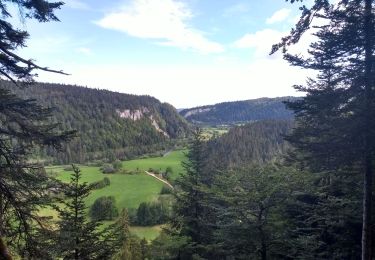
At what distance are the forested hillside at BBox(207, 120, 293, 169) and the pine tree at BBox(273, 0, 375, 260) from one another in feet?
304

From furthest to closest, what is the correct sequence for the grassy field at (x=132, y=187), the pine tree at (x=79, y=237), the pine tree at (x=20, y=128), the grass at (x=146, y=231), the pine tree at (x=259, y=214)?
the grassy field at (x=132, y=187)
the grass at (x=146, y=231)
the pine tree at (x=259, y=214)
the pine tree at (x=79, y=237)
the pine tree at (x=20, y=128)

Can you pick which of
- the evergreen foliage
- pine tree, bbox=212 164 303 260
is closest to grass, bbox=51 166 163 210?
the evergreen foliage

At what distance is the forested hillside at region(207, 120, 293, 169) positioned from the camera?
4424 inches

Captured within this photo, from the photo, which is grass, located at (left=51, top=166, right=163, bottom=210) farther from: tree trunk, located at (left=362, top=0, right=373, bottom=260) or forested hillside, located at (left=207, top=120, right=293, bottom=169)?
tree trunk, located at (left=362, top=0, right=373, bottom=260)

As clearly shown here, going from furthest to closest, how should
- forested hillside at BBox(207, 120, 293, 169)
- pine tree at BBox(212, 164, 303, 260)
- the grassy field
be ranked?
forested hillside at BBox(207, 120, 293, 169) → the grassy field → pine tree at BBox(212, 164, 303, 260)

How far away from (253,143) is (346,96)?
11242 cm

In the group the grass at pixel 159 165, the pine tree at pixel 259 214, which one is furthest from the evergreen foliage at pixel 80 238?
the grass at pixel 159 165

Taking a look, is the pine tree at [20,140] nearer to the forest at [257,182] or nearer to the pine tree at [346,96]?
the forest at [257,182]

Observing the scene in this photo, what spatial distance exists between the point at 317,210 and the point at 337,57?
28.4 feet

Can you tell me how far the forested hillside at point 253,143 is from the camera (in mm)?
112375

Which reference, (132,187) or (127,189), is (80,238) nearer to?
(127,189)

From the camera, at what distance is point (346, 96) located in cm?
1262

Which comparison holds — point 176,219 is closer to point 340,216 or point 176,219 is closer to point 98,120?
point 340,216

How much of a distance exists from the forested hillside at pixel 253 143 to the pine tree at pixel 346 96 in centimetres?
9255
